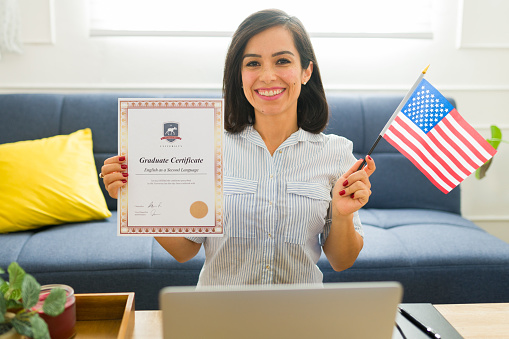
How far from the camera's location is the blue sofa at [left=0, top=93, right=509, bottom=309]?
1.96 meters

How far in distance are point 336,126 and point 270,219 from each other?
1381mm

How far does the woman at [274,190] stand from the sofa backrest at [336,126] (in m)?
1.18

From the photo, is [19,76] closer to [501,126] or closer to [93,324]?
[93,324]

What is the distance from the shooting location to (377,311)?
0.72 metres

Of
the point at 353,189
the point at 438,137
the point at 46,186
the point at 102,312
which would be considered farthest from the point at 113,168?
the point at 46,186

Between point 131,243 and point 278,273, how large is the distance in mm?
948

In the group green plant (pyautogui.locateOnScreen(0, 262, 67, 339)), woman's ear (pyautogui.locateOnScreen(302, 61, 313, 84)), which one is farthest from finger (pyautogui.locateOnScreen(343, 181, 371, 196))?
green plant (pyautogui.locateOnScreen(0, 262, 67, 339))

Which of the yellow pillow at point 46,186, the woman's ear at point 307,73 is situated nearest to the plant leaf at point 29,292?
the woman's ear at point 307,73

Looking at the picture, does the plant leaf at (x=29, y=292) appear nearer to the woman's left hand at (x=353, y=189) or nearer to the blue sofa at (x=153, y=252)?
the woman's left hand at (x=353, y=189)

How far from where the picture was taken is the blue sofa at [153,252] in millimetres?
1962

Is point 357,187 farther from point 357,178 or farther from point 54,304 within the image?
point 54,304

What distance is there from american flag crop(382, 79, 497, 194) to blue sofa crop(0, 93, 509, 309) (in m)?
0.71

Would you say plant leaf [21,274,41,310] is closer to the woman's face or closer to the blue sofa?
the woman's face

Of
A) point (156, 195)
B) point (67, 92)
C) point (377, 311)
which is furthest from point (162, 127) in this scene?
point (67, 92)
